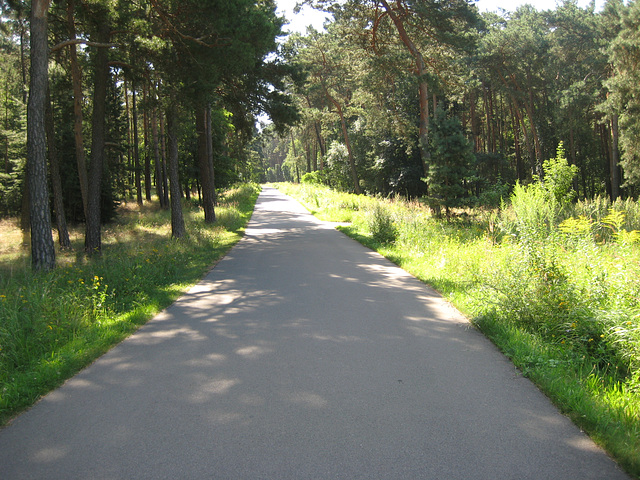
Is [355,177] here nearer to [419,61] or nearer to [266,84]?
[419,61]

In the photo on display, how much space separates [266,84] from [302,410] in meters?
17.6

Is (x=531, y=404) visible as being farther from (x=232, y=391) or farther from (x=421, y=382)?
(x=232, y=391)

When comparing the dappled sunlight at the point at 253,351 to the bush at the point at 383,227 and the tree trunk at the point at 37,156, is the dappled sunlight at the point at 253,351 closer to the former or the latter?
the tree trunk at the point at 37,156

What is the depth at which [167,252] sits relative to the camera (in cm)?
1212

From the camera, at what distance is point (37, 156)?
390 inches

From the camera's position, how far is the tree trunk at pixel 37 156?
9.86 m

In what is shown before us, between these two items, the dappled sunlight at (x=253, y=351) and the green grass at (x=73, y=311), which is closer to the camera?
the green grass at (x=73, y=311)

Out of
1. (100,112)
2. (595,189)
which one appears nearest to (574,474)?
(100,112)

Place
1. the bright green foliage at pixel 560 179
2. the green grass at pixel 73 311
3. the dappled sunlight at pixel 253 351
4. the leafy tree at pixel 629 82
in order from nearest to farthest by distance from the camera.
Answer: the green grass at pixel 73 311
the dappled sunlight at pixel 253 351
the bright green foliage at pixel 560 179
the leafy tree at pixel 629 82

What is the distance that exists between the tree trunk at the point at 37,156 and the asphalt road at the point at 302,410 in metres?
4.78

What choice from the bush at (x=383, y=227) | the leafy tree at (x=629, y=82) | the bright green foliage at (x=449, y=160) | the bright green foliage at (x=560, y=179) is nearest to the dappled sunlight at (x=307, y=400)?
the bush at (x=383, y=227)

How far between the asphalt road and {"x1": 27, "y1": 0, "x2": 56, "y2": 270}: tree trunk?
15.7 feet

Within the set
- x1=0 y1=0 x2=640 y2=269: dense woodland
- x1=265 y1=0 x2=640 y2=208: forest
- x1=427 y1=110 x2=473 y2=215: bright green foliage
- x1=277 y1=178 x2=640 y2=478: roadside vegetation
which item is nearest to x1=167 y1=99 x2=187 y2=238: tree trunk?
x1=0 y1=0 x2=640 y2=269: dense woodland

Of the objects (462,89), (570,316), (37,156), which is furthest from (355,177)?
(570,316)
